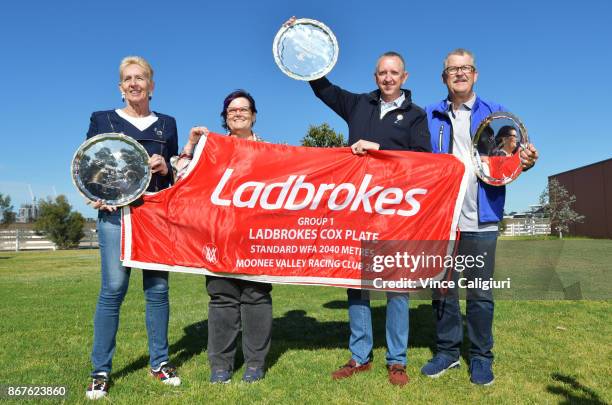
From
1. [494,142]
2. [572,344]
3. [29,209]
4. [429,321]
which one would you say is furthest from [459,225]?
[29,209]

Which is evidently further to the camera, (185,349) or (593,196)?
(593,196)

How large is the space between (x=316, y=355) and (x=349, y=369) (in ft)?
2.45

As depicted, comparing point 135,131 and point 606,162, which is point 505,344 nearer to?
point 135,131

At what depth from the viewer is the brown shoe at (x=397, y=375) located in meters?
4.06

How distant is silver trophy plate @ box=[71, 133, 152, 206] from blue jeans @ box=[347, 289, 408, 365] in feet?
7.15

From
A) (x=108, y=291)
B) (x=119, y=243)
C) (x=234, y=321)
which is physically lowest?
(x=234, y=321)

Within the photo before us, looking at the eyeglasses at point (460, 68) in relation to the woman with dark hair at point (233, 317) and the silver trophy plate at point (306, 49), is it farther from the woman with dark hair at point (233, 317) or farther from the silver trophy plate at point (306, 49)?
the woman with dark hair at point (233, 317)

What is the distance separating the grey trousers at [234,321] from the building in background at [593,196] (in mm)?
51350

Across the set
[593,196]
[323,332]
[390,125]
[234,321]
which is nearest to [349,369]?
[234,321]

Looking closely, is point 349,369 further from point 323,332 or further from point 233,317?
point 323,332

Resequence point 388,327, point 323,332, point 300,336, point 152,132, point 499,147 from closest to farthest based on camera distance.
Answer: point 152,132
point 499,147
point 388,327
point 300,336
point 323,332

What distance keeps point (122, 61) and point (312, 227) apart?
2194 millimetres

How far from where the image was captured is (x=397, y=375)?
4.12 meters

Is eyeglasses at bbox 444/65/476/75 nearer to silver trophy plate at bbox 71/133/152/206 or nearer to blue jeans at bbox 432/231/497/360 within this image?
blue jeans at bbox 432/231/497/360
